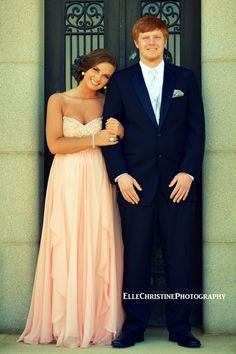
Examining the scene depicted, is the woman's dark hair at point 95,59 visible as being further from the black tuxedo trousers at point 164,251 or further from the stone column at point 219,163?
the black tuxedo trousers at point 164,251

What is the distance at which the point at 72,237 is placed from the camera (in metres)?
5.12

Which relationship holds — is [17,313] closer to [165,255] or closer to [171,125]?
[165,255]

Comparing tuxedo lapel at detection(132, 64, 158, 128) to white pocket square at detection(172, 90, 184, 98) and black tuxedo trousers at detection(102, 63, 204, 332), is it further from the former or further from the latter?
white pocket square at detection(172, 90, 184, 98)

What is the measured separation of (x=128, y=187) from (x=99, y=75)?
37.3 inches

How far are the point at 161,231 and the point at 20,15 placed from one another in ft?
7.15

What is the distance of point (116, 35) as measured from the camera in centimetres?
582

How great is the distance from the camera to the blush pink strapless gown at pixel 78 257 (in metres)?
5.11

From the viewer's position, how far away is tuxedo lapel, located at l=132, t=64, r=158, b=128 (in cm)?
503

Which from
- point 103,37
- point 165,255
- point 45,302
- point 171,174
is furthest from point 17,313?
point 103,37

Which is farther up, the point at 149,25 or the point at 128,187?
the point at 149,25

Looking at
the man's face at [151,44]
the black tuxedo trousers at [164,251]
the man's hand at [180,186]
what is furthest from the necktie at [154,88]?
the black tuxedo trousers at [164,251]

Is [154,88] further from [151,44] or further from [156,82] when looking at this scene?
[151,44]

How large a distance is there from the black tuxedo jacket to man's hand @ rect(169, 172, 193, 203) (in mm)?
43

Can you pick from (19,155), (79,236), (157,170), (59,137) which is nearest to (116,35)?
(59,137)
